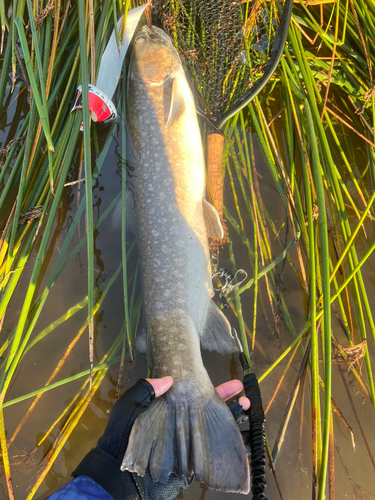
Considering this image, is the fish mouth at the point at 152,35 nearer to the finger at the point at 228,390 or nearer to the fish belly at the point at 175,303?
the fish belly at the point at 175,303

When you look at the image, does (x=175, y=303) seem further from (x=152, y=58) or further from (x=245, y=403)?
(x=152, y=58)

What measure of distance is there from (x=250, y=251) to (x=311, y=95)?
3.60ft

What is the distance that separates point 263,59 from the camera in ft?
7.13

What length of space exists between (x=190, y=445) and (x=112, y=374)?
0.95 m

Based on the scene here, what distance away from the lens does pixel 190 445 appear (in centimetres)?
151

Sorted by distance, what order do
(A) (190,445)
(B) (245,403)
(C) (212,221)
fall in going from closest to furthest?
(A) (190,445) → (B) (245,403) → (C) (212,221)

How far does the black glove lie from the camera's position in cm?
157

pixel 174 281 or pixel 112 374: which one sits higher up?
pixel 174 281

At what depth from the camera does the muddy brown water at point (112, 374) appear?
2070mm

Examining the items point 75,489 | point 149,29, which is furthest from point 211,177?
point 75,489

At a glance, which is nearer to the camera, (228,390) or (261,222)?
(228,390)

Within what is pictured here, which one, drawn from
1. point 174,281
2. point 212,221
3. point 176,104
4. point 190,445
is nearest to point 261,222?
point 212,221

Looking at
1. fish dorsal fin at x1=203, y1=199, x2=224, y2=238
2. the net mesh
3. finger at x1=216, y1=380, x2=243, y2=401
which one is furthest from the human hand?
the net mesh

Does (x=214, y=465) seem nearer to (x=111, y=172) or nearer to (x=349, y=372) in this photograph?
(x=349, y=372)
